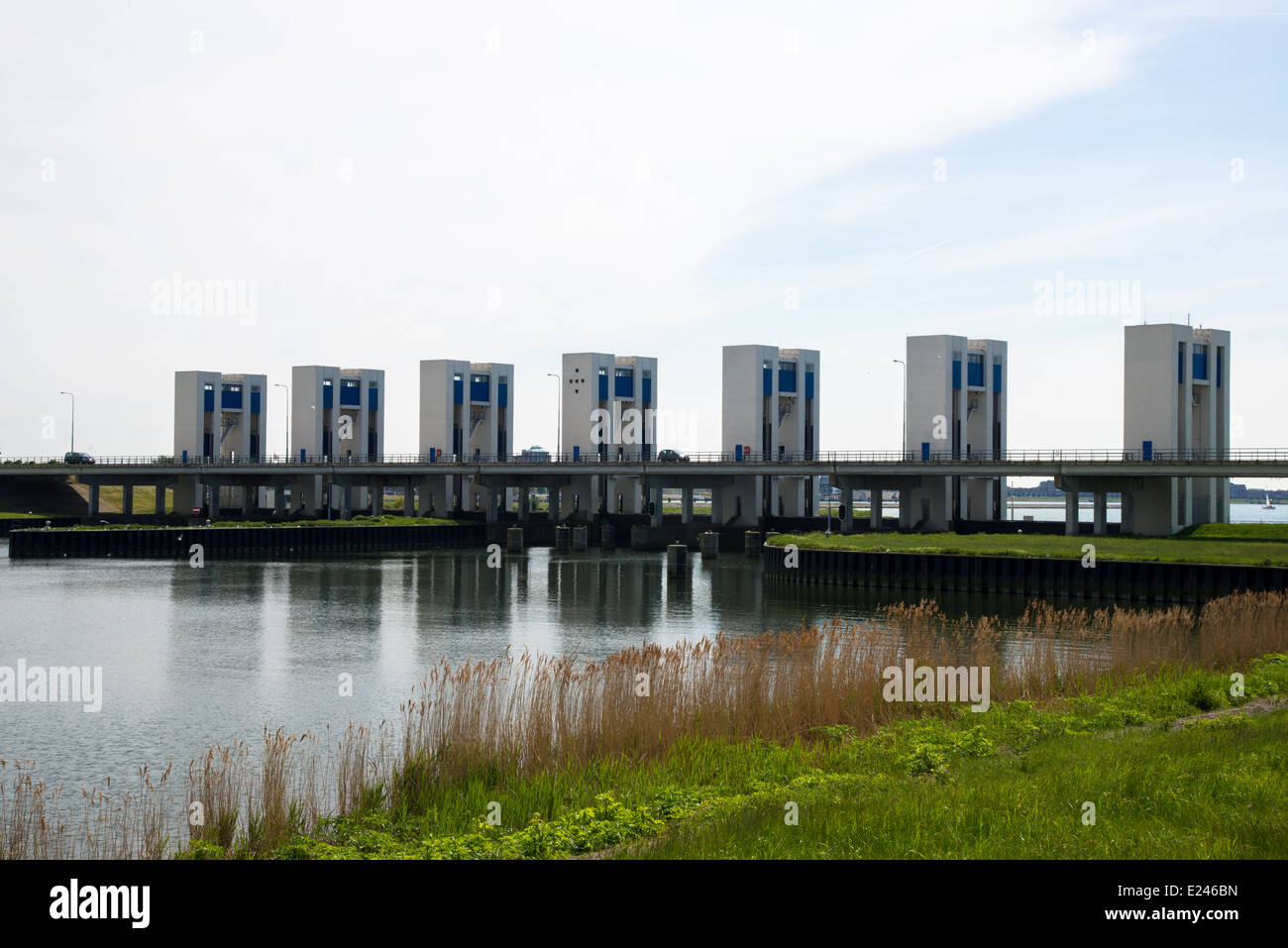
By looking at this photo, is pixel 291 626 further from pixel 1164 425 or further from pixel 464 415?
pixel 464 415

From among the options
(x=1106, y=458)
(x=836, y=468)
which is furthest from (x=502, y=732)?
(x=836, y=468)

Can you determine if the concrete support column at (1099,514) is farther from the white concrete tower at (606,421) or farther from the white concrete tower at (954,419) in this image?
the white concrete tower at (606,421)

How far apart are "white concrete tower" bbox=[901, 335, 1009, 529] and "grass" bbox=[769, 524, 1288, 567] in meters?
17.4

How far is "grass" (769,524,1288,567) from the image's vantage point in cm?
4778

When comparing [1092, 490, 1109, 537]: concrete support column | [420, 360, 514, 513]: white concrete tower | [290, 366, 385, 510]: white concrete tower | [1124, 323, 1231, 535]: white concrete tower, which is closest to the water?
[1092, 490, 1109, 537]: concrete support column

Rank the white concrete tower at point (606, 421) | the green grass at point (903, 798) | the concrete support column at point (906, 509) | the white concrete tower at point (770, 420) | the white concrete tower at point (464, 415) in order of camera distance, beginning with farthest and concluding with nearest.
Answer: the white concrete tower at point (464, 415) < the white concrete tower at point (606, 421) < the white concrete tower at point (770, 420) < the concrete support column at point (906, 509) < the green grass at point (903, 798)

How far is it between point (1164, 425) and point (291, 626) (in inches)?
2003

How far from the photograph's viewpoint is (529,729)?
15.8 m

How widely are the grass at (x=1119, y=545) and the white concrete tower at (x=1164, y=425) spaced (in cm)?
338

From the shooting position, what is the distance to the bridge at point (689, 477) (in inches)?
2657

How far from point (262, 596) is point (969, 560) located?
29.1 m


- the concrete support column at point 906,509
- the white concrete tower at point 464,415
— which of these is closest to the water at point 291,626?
the concrete support column at point 906,509

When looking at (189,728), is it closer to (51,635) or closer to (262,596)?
(51,635)
